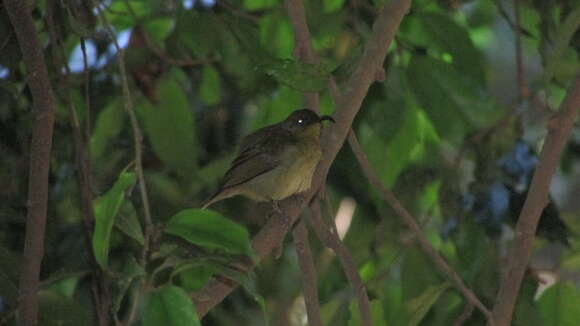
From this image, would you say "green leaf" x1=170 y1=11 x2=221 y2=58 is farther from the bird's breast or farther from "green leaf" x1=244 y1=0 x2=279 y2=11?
the bird's breast

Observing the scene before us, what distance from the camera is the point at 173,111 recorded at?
15.8 feet

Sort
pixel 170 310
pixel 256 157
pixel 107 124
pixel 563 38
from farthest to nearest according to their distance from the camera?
pixel 256 157, pixel 107 124, pixel 563 38, pixel 170 310

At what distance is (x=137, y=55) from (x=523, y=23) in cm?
233

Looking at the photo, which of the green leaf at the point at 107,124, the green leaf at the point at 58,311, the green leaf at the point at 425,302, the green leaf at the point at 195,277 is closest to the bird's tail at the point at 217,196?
the green leaf at the point at 107,124

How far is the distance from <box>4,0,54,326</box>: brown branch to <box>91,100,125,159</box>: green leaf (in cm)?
187

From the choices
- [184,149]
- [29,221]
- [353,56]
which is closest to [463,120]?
[353,56]

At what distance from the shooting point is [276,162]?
524 cm

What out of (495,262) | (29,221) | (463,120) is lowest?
(495,262)

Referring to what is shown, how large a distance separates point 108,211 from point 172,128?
242cm

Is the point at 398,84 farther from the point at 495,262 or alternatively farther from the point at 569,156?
the point at 569,156

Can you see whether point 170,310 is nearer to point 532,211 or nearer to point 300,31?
point 532,211

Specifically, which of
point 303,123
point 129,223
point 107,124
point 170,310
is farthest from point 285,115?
point 170,310

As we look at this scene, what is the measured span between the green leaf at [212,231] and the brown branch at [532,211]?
142cm

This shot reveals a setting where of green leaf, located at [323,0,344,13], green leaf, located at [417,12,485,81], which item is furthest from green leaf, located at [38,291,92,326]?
green leaf, located at [323,0,344,13]
